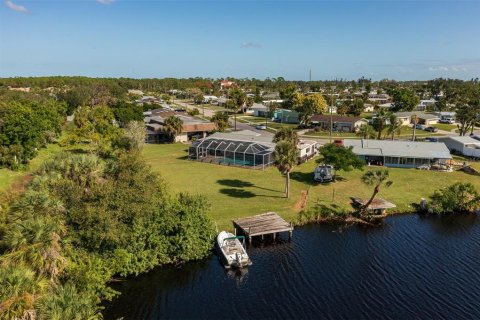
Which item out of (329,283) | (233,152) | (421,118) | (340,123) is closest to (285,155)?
(329,283)

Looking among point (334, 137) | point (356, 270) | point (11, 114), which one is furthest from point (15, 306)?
point (334, 137)

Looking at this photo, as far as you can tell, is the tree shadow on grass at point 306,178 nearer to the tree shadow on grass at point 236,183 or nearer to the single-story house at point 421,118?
the tree shadow on grass at point 236,183

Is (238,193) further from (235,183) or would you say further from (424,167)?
(424,167)

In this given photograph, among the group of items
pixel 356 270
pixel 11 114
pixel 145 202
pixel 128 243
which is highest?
pixel 11 114

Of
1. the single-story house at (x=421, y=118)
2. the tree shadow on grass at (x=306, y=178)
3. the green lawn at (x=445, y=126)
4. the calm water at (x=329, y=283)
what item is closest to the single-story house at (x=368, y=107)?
the single-story house at (x=421, y=118)

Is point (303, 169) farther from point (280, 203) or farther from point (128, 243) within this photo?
point (128, 243)

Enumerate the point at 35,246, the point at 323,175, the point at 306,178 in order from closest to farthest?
the point at 35,246, the point at 323,175, the point at 306,178

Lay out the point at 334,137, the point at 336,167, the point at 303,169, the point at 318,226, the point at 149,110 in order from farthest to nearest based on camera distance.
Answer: the point at 149,110 → the point at 334,137 → the point at 303,169 → the point at 336,167 → the point at 318,226
